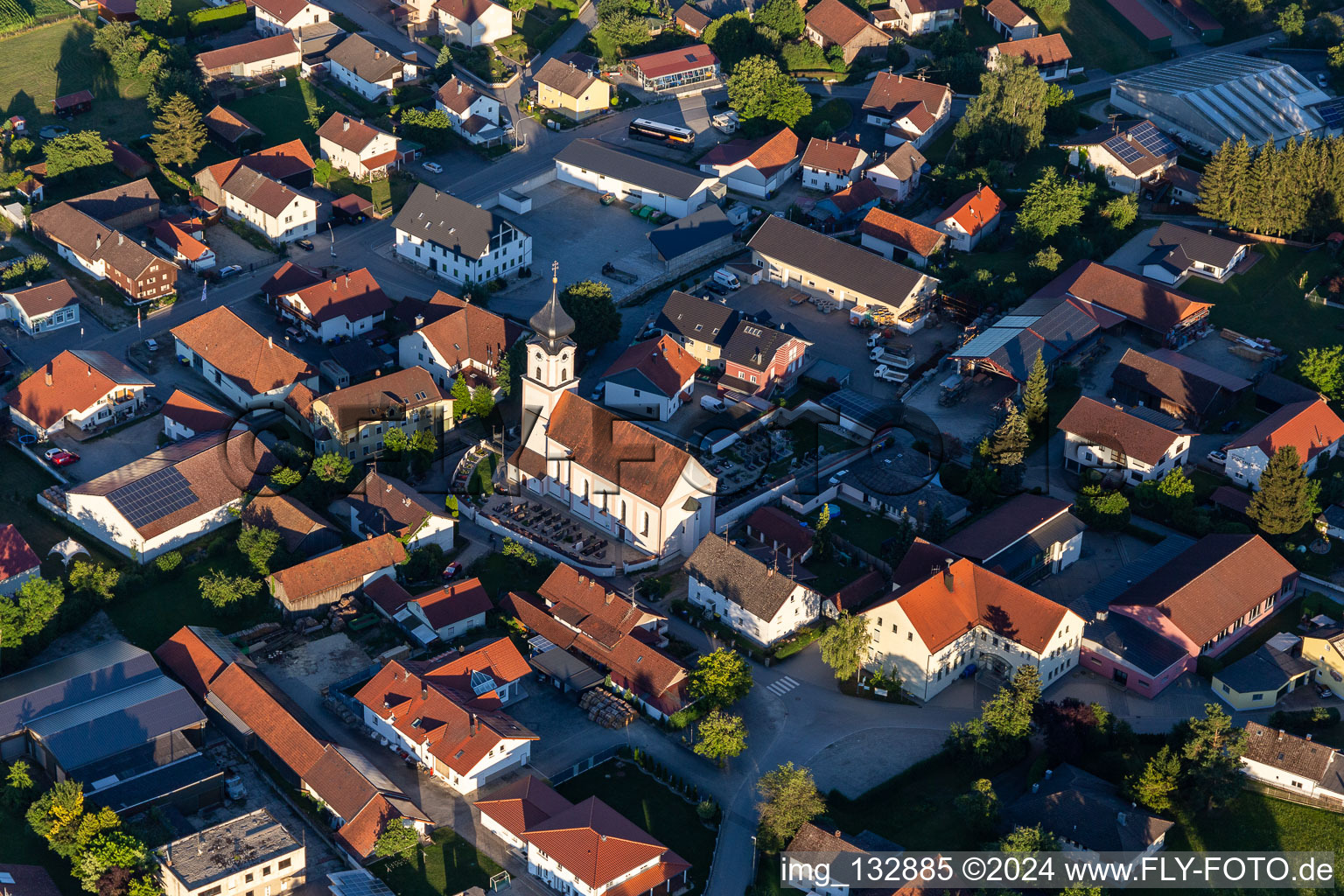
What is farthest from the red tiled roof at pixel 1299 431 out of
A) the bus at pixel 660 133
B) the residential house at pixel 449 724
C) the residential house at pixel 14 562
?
the residential house at pixel 14 562

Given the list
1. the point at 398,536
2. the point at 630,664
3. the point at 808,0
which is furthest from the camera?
the point at 808,0

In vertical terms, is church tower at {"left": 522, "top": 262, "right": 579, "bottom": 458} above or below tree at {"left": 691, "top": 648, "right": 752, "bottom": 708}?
above

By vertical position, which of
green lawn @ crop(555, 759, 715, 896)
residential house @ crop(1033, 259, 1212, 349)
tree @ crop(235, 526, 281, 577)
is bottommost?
green lawn @ crop(555, 759, 715, 896)

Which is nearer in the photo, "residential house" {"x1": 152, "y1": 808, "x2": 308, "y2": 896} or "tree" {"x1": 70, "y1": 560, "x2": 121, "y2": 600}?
"residential house" {"x1": 152, "y1": 808, "x2": 308, "y2": 896}

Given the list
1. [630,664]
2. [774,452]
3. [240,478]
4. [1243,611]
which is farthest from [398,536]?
[1243,611]

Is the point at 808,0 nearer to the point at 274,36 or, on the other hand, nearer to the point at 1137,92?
the point at 1137,92

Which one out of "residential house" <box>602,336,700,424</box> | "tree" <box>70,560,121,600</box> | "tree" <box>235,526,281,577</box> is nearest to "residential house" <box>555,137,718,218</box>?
"residential house" <box>602,336,700,424</box>

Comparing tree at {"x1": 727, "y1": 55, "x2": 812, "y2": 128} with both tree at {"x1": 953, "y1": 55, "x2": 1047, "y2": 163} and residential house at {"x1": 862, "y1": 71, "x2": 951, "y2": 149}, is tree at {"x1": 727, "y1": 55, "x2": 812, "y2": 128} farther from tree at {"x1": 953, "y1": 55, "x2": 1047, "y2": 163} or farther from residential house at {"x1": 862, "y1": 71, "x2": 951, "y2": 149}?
tree at {"x1": 953, "y1": 55, "x2": 1047, "y2": 163}

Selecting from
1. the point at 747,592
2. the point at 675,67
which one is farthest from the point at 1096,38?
the point at 747,592
